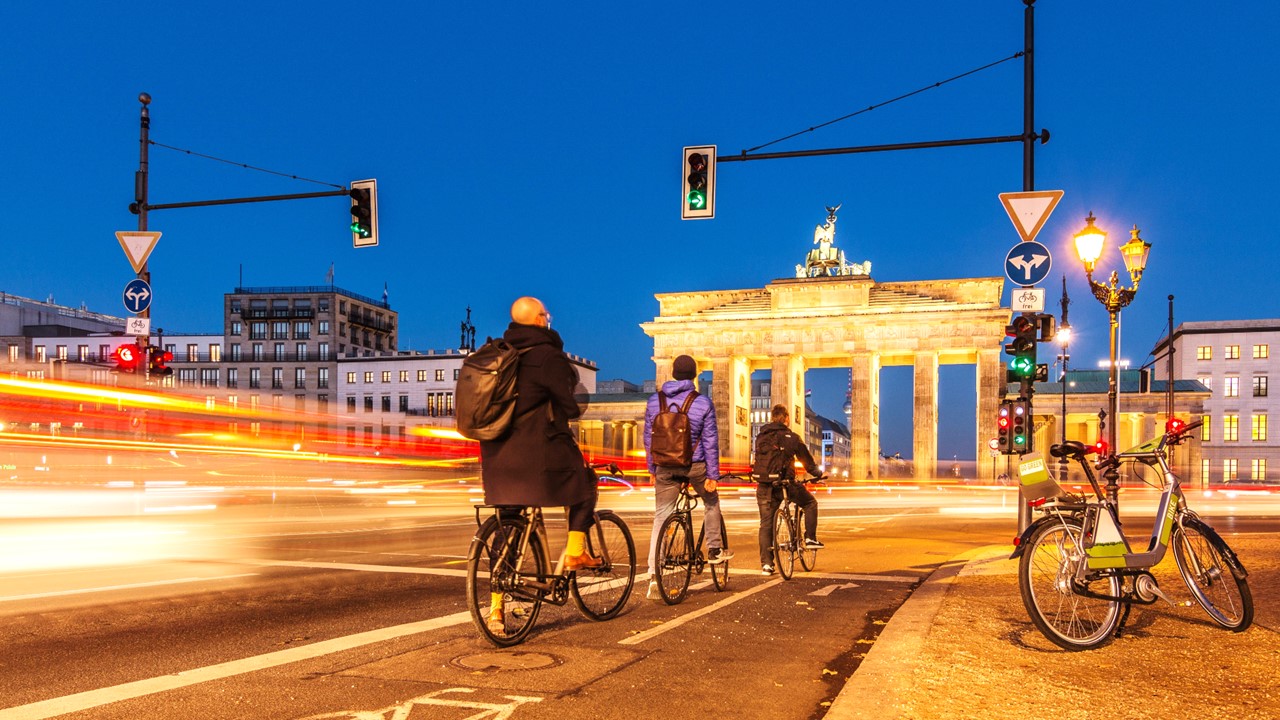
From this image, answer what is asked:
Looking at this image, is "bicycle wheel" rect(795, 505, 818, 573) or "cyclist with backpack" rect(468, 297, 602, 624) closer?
"cyclist with backpack" rect(468, 297, 602, 624)

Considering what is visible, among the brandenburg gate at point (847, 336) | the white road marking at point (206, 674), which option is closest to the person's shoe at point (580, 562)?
the white road marking at point (206, 674)

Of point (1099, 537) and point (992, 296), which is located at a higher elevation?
point (992, 296)

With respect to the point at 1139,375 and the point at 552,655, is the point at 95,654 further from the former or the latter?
the point at 1139,375

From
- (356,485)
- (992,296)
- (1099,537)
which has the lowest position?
(356,485)

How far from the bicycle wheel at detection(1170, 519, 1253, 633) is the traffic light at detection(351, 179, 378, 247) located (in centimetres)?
1663

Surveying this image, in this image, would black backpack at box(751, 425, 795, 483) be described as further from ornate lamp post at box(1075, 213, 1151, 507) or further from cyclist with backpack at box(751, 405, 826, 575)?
ornate lamp post at box(1075, 213, 1151, 507)

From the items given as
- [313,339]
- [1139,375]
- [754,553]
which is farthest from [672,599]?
[313,339]

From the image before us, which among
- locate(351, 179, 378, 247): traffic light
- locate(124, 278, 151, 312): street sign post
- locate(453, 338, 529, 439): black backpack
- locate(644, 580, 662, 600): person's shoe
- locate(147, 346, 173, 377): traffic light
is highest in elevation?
locate(351, 179, 378, 247): traffic light

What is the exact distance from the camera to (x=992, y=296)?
6762 cm

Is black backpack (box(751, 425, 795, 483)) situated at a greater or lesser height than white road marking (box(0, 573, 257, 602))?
greater

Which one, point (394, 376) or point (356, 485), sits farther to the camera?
point (394, 376)

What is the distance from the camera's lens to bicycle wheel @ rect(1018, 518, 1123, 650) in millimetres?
6090

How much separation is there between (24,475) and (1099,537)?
1795 cm

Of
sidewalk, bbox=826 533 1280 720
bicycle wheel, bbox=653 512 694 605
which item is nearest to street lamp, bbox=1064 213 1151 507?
sidewalk, bbox=826 533 1280 720
